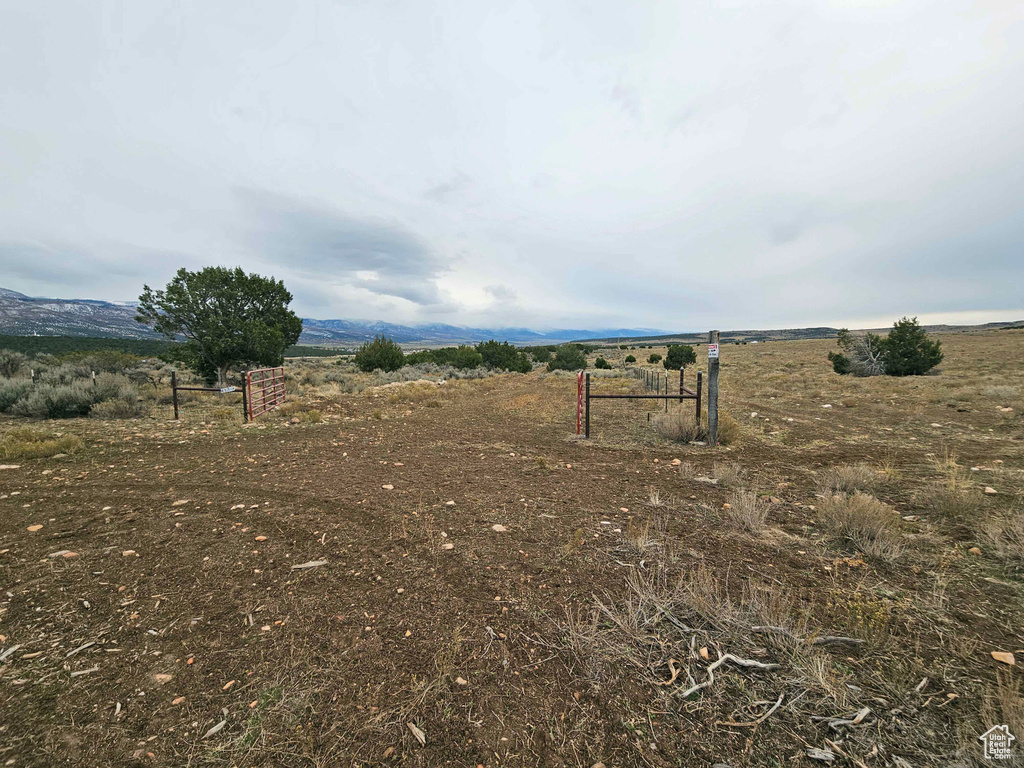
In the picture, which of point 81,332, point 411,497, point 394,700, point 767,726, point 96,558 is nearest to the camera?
point 767,726

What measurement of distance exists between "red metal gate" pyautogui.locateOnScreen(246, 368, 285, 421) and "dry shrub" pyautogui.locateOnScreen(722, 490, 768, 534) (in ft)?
37.5

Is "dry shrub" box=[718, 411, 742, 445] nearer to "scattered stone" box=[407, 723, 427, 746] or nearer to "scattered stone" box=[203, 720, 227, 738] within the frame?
"scattered stone" box=[407, 723, 427, 746]

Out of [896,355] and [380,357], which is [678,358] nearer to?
[896,355]

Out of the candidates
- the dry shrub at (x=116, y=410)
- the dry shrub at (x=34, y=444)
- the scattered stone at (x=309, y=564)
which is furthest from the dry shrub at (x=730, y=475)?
the dry shrub at (x=116, y=410)

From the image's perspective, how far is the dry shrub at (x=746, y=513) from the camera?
4.17m

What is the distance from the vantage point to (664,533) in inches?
164

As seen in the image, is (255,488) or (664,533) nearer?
(664,533)

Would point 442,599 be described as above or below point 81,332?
below

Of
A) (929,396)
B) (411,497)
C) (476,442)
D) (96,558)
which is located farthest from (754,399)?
(96,558)

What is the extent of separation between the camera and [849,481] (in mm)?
5375

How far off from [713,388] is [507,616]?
6.56 m

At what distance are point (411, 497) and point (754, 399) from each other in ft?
47.0

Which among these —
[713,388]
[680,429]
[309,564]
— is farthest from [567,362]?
[309,564]

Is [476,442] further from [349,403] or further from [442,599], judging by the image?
[349,403]
